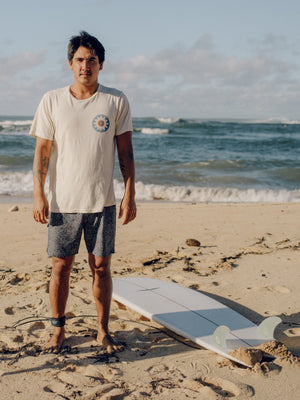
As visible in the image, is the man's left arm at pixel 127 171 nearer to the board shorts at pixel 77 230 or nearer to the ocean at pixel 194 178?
the board shorts at pixel 77 230

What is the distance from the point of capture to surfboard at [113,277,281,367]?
277 centimetres

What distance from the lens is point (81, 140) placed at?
244 centimetres

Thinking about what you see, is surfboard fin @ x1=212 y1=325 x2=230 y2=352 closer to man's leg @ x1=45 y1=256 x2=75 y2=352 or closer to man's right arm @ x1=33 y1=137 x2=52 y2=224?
man's leg @ x1=45 y1=256 x2=75 y2=352

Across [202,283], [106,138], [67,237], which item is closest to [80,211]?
[67,237]

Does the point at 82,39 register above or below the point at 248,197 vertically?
above

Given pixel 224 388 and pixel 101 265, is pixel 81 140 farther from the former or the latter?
pixel 224 388

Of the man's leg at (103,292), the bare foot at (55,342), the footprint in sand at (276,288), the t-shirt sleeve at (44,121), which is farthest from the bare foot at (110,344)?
the footprint in sand at (276,288)

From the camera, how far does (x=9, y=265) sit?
452cm

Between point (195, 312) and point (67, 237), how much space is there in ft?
4.28

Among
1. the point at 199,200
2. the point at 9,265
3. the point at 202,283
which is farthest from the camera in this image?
the point at 199,200

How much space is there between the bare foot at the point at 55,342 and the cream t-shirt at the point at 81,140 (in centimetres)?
88

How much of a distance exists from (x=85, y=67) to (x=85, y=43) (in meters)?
0.16

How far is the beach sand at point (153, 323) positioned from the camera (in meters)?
2.32

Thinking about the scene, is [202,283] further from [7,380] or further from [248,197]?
[248,197]
